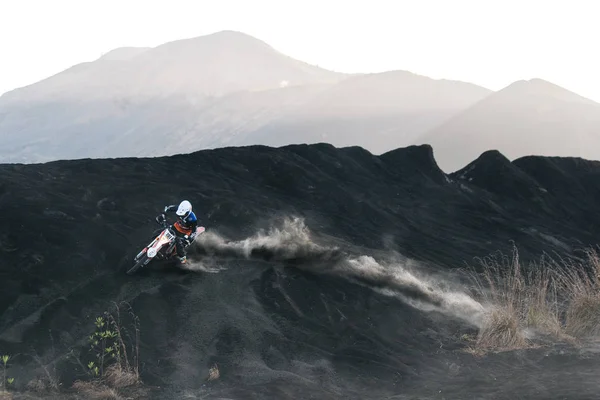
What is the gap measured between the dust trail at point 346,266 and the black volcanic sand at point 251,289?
6 centimetres

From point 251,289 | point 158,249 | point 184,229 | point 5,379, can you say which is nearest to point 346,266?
point 251,289

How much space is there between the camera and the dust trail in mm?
13855

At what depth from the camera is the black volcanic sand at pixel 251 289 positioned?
9133 millimetres

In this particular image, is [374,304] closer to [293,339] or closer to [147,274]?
[293,339]

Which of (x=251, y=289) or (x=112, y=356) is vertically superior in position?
(x=251, y=289)

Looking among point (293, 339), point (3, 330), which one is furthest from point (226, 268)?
point (3, 330)

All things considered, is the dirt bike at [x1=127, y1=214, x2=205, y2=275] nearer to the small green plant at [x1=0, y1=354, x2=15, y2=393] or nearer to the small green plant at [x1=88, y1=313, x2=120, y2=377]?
the small green plant at [x1=88, y1=313, x2=120, y2=377]

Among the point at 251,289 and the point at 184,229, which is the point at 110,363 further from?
the point at 184,229

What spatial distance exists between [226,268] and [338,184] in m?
12.6

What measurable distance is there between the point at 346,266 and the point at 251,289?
3.31 meters

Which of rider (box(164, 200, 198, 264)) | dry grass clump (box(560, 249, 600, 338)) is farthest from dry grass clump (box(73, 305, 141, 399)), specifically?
dry grass clump (box(560, 249, 600, 338))

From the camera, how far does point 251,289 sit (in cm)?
1238

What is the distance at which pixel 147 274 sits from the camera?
1220 cm

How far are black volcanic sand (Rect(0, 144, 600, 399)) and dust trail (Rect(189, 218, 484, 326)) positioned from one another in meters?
0.06
